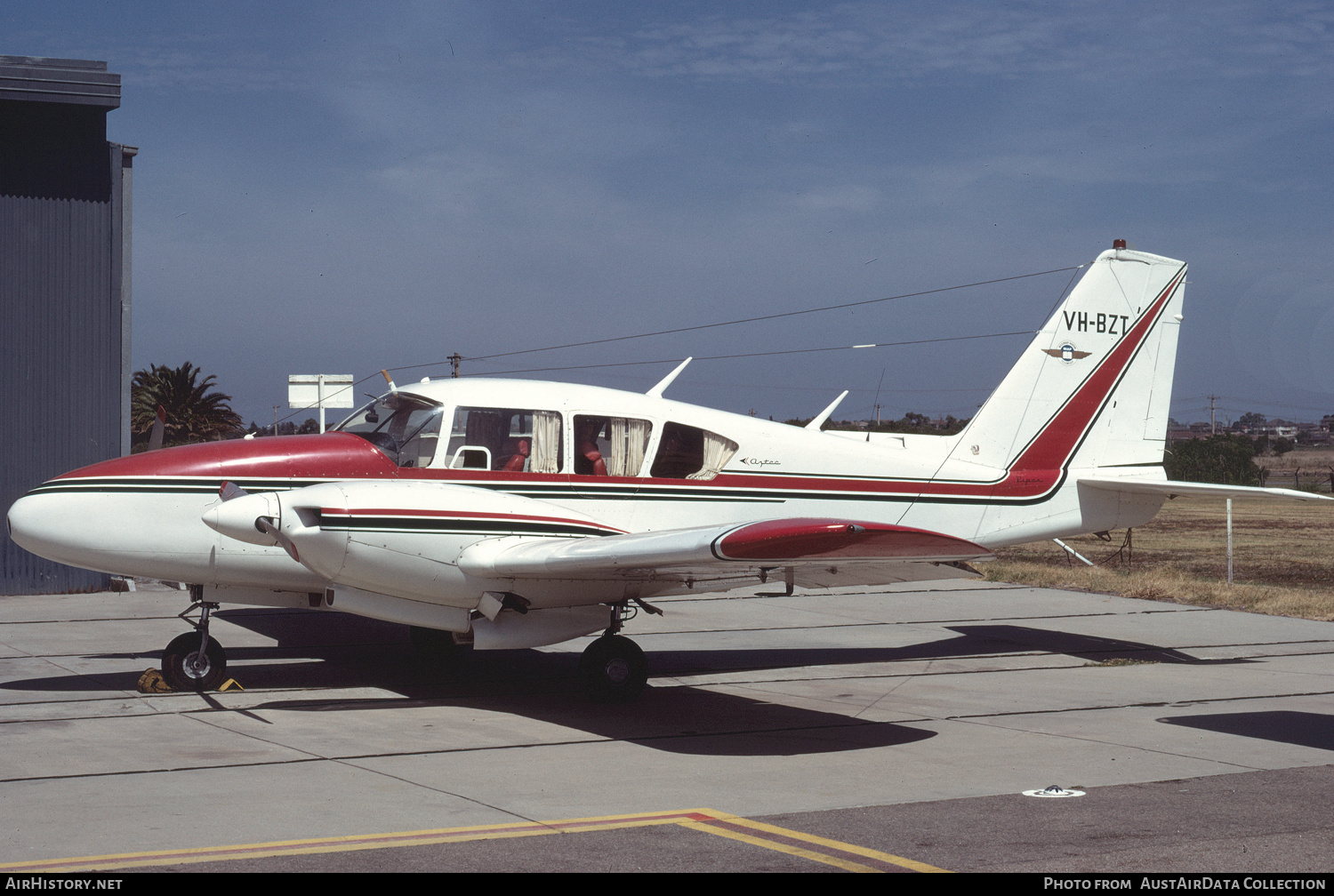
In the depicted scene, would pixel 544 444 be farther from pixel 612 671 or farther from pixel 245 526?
pixel 245 526

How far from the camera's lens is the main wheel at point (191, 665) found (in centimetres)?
1033

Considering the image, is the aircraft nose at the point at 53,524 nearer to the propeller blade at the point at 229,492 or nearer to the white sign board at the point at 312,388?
the propeller blade at the point at 229,492

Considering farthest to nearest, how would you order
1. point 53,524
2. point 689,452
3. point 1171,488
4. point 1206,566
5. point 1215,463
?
point 1215,463, point 1206,566, point 1171,488, point 689,452, point 53,524

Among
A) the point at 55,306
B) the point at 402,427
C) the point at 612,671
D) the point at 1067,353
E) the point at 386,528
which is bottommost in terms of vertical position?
the point at 612,671

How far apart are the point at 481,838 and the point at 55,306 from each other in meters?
14.7

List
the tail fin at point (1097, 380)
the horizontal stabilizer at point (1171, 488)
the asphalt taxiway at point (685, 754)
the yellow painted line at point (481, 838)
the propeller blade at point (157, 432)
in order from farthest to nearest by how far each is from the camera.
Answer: the propeller blade at point (157, 432), the tail fin at point (1097, 380), the horizontal stabilizer at point (1171, 488), the asphalt taxiway at point (685, 754), the yellow painted line at point (481, 838)

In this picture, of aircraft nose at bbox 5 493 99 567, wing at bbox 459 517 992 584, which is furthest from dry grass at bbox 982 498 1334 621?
aircraft nose at bbox 5 493 99 567

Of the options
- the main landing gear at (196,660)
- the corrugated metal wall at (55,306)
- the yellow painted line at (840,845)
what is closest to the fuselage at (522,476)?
the main landing gear at (196,660)

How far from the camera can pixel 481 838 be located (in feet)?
20.2

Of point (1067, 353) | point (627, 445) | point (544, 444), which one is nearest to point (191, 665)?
point (544, 444)

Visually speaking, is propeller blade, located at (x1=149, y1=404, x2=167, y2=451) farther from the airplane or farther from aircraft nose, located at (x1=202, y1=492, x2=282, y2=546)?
aircraft nose, located at (x1=202, y1=492, x2=282, y2=546)

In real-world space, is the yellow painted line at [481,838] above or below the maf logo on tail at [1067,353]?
below

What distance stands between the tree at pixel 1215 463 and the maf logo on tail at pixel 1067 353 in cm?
5208
